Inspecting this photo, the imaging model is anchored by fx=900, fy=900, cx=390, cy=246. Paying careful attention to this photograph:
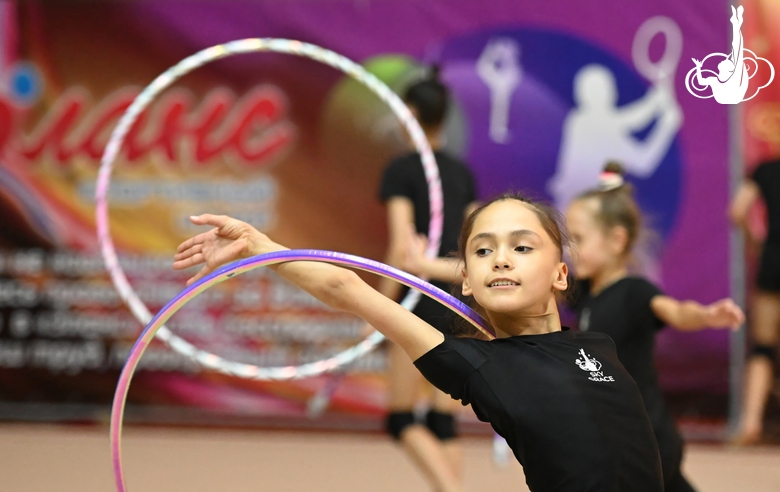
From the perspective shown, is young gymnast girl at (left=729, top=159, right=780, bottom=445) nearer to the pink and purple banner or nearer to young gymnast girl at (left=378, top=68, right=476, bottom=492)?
the pink and purple banner

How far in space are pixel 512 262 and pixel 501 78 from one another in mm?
3450

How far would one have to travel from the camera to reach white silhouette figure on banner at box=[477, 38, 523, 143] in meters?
5.06

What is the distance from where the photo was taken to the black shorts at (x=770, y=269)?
469 cm

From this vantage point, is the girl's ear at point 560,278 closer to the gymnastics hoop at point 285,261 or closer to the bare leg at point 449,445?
the gymnastics hoop at point 285,261

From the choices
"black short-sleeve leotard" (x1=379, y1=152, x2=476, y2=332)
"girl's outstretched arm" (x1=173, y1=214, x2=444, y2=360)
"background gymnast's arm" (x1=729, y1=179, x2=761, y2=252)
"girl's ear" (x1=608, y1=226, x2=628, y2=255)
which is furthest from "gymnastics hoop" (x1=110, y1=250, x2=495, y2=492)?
"background gymnast's arm" (x1=729, y1=179, x2=761, y2=252)

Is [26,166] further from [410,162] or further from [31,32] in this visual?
A: [410,162]

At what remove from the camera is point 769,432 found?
486cm

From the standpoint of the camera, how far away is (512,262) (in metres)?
1.78

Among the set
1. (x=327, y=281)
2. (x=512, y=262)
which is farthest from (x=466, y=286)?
(x=327, y=281)

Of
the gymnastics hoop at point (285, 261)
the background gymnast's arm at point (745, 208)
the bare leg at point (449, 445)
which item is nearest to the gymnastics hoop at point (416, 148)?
the bare leg at point (449, 445)

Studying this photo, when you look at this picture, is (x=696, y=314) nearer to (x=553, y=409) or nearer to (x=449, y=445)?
(x=553, y=409)

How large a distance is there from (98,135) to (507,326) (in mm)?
4076
